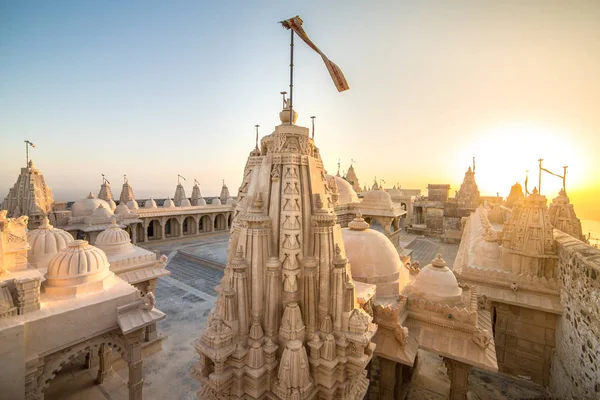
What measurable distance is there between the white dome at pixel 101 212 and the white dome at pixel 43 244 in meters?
16.3

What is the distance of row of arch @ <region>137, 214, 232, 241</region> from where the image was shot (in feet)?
115

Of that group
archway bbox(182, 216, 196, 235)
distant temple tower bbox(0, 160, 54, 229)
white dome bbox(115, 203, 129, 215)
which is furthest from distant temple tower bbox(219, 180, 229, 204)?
distant temple tower bbox(0, 160, 54, 229)

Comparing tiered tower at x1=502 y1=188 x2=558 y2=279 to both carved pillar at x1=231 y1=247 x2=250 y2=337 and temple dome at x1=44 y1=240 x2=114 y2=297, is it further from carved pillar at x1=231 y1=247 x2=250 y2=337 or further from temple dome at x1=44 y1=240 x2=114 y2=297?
temple dome at x1=44 y1=240 x2=114 y2=297

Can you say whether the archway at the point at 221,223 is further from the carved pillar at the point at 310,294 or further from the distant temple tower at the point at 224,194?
the carved pillar at the point at 310,294

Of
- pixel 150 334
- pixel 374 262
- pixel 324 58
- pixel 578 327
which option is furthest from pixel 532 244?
pixel 150 334

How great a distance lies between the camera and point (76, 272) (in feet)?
31.7

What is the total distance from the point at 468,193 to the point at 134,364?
41564 millimetres

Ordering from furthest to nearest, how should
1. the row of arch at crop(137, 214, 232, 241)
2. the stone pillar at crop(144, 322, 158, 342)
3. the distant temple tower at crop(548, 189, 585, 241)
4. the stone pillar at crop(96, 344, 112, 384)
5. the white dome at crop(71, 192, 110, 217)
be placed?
the row of arch at crop(137, 214, 232, 241) < the white dome at crop(71, 192, 110, 217) < the distant temple tower at crop(548, 189, 585, 241) < the stone pillar at crop(144, 322, 158, 342) < the stone pillar at crop(96, 344, 112, 384)

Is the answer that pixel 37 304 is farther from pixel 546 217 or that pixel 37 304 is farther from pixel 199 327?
pixel 546 217

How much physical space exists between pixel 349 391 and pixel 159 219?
34818mm

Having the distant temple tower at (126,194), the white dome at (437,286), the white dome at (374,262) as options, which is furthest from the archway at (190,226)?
the white dome at (437,286)

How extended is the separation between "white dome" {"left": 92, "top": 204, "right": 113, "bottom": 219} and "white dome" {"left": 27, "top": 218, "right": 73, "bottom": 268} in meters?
16.3

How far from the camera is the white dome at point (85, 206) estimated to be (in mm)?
28547

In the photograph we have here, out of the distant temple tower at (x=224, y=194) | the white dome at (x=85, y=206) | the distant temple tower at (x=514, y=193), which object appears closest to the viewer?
the white dome at (x=85, y=206)
